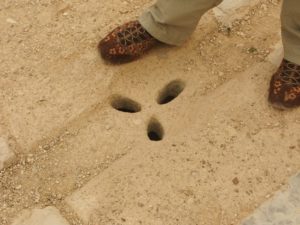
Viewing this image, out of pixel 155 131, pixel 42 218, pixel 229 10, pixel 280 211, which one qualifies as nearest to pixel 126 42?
pixel 155 131

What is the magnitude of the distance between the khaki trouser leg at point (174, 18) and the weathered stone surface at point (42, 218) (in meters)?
0.83

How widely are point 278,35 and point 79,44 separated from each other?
884mm

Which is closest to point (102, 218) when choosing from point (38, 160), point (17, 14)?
point (38, 160)

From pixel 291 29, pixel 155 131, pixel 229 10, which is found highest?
pixel 291 29

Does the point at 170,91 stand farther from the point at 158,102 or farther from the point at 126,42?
the point at 126,42

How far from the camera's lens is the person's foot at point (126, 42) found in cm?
220

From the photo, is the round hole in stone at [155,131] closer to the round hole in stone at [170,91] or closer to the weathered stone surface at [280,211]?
the round hole in stone at [170,91]

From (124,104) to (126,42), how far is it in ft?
0.85

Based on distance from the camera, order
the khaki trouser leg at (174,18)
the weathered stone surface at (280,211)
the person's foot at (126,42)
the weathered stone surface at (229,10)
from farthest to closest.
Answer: the weathered stone surface at (229,10)
the person's foot at (126,42)
the khaki trouser leg at (174,18)
the weathered stone surface at (280,211)

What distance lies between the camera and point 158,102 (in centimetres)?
219

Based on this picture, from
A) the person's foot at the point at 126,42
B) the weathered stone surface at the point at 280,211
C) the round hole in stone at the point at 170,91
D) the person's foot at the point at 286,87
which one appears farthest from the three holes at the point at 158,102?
the weathered stone surface at the point at 280,211

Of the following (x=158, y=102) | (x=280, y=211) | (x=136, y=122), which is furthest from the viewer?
(x=158, y=102)

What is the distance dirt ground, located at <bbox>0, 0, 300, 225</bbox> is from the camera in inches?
74.7

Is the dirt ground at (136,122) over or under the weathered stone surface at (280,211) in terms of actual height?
over
